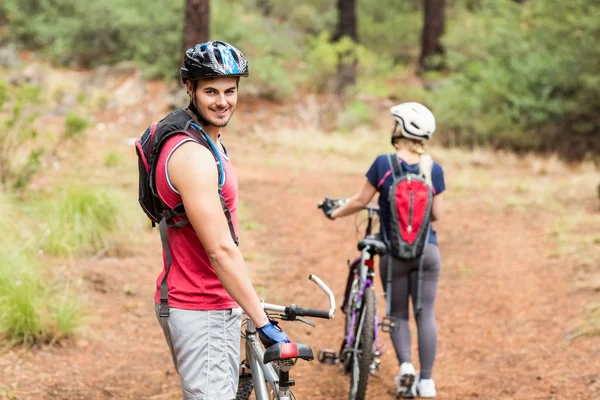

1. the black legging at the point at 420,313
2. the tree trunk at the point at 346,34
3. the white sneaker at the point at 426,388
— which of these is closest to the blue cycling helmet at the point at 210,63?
the black legging at the point at 420,313

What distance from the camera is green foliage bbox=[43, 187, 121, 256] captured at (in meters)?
7.63

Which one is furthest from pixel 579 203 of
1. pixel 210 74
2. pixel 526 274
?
pixel 210 74

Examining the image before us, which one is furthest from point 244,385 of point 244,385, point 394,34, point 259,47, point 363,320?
point 394,34

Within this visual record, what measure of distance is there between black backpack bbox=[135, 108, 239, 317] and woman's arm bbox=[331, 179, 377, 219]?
2220mm

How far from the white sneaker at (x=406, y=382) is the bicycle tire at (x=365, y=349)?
0.35 m

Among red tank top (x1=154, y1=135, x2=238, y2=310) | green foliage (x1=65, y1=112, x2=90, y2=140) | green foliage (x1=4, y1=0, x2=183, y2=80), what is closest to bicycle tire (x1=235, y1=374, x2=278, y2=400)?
red tank top (x1=154, y1=135, x2=238, y2=310)

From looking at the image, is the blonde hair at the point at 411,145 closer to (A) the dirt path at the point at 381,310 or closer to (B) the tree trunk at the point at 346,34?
(A) the dirt path at the point at 381,310

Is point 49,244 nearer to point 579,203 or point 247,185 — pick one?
point 247,185

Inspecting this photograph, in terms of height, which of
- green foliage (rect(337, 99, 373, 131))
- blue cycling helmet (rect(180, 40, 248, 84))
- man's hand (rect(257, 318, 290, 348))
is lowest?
man's hand (rect(257, 318, 290, 348))

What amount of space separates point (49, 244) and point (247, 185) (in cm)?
527

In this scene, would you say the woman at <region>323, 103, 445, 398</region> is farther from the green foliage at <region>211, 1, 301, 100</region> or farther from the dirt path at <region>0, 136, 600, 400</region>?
the green foliage at <region>211, 1, 301, 100</region>

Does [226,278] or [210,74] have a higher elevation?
[210,74]

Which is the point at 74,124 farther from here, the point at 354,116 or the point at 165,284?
the point at 354,116

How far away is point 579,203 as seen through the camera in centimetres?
1150
